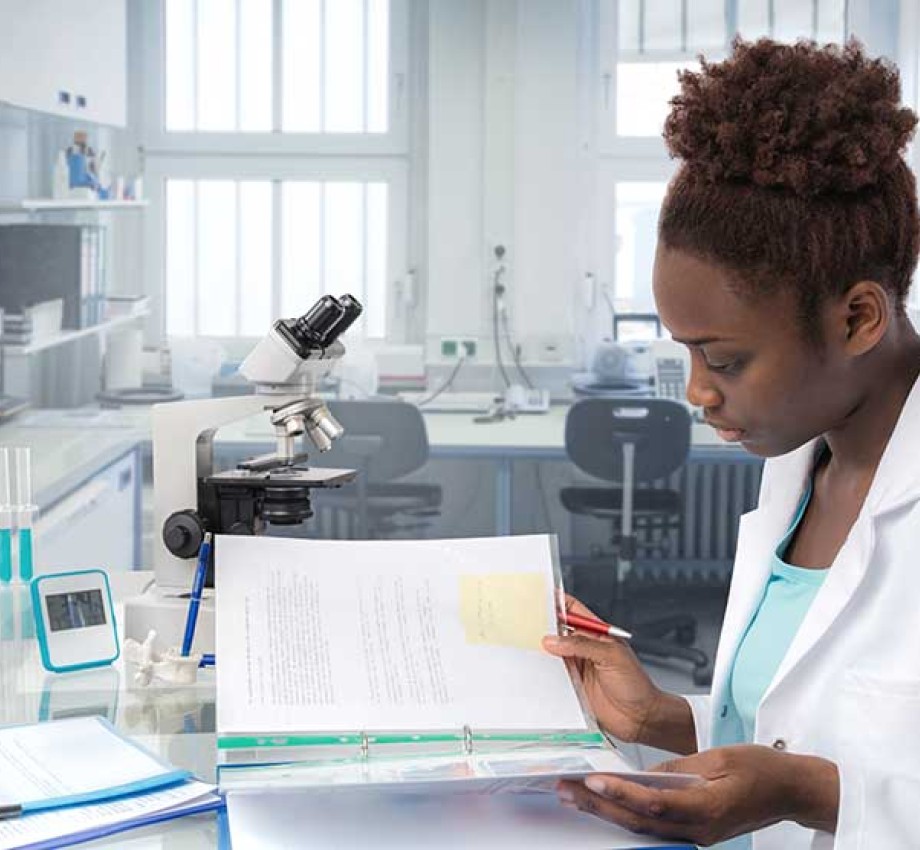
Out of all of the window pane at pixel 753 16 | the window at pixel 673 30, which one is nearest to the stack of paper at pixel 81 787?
the window at pixel 673 30

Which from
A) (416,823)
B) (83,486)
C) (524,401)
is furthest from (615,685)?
(524,401)

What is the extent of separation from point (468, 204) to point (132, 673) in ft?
12.7

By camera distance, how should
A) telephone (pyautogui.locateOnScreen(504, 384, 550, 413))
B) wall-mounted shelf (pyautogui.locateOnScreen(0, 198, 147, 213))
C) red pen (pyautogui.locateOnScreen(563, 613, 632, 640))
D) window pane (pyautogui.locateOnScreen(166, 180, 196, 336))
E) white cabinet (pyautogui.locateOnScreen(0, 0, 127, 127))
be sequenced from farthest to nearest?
1. window pane (pyautogui.locateOnScreen(166, 180, 196, 336))
2. telephone (pyautogui.locateOnScreen(504, 384, 550, 413))
3. wall-mounted shelf (pyautogui.locateOnScreen(0, 198, 147, 213))
4. white cabinet (pyautogui.locateOnScreen(0, 0, 127, 127))
5. red pen (pyautogui.locateOnScreen(563, 613, 632, 640))

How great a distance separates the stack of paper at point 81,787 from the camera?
39.1 inches

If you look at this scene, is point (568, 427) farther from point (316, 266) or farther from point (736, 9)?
point (736, 9)

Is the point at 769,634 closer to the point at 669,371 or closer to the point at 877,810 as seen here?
the point at 877,810

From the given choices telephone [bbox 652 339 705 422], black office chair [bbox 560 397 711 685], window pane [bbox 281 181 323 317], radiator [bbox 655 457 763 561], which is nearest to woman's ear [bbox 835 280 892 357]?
black office chair [bbox 560 397 711 685]

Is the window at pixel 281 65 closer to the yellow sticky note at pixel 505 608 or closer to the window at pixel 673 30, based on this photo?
the window at pixel 673 30

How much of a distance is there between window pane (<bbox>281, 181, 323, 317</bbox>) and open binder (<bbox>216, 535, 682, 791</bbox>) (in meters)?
4.12

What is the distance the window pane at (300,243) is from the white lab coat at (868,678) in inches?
169

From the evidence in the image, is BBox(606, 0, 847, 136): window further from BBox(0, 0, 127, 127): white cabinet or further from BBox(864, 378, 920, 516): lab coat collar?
BBox(864, 378, 920, 516): lab coat collar

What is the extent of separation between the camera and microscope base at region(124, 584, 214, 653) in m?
1.43

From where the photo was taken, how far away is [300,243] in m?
5.36

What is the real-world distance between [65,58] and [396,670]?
9.88ft
